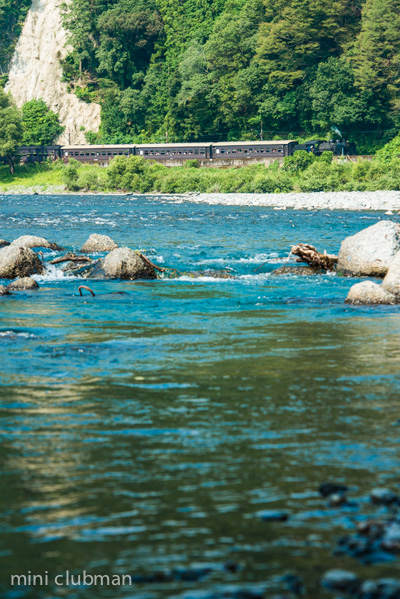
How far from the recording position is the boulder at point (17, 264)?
70.4 feet

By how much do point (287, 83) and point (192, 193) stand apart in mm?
24098

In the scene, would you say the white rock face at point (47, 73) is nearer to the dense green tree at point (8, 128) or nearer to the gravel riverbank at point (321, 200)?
the dense green tree at point (8, 128)

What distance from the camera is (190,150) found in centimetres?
9812

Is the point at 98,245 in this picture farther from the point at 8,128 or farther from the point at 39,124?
the point at 39,124

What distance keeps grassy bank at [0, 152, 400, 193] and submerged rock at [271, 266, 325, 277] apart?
4784 cm

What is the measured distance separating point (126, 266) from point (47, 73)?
418 ft

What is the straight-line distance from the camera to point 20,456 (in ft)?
22.5

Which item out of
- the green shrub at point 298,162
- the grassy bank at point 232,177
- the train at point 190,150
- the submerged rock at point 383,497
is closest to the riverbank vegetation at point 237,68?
the train at point 190,150

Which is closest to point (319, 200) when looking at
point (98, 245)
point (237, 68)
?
point (98, 245)

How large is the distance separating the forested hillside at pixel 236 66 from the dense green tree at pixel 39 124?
285 inches

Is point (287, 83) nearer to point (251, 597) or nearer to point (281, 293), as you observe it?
point (281, 293)

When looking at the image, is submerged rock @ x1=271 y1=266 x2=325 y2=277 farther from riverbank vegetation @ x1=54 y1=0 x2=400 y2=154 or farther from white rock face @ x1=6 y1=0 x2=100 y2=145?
white rock face @ x1=6 y1=0 x2=100 y2=145

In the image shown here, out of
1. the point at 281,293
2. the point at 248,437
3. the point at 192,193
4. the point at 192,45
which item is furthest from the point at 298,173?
the point at 248,437

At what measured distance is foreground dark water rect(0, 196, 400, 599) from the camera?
493 cm
